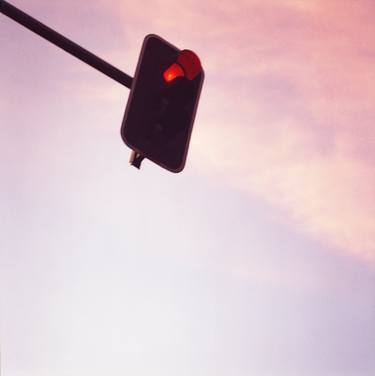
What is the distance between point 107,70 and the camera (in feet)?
7.00

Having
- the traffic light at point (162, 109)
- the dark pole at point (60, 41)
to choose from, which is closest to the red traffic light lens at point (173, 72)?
the traffic light at point (162, 109)

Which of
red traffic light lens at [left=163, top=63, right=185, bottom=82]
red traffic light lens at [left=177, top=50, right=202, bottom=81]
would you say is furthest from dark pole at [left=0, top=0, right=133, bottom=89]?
red traffic light lens at [left=177, top=50, right=202, bottom=81]

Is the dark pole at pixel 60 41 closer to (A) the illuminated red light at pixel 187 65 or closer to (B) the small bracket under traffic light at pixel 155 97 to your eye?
(B) the small bracket under traffic light at pixel 155 97

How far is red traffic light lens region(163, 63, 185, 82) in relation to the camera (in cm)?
196

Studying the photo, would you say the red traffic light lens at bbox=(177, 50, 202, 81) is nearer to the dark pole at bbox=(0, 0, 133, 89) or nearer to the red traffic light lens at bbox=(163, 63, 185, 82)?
the red traffic light lens at bbox=(163, 63, 185, 82)

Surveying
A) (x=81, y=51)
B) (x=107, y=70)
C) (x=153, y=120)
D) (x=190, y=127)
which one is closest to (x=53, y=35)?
(x=81, y=51)

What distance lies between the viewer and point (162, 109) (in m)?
2.06

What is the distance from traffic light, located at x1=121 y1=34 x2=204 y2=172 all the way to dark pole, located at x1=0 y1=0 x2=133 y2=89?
130mm

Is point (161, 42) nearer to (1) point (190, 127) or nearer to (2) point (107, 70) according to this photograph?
(2) point (107, 70)

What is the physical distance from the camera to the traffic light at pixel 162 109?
78.2 inches

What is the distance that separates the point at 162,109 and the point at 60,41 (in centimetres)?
67

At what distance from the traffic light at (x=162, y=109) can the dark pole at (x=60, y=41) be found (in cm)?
13

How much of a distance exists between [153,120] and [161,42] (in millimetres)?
579

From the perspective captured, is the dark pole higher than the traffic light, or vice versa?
the dark pole
